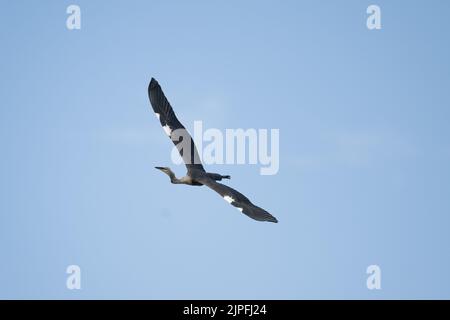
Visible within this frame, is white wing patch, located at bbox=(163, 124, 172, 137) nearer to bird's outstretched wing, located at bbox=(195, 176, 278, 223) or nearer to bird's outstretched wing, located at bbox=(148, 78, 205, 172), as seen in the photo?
bird's outstretched wing, located at bbox=(148, 78, 205, 172)

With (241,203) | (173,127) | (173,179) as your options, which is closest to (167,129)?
(173,127)

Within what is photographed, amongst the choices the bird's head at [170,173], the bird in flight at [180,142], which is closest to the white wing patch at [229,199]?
the bird in flight at [180,142]

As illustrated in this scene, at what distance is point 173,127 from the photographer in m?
35.3

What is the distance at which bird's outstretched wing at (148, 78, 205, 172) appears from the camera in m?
34.8

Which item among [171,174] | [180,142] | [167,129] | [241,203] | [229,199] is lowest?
[241,203]

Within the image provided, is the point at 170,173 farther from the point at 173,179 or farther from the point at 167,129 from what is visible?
the point at 167,129

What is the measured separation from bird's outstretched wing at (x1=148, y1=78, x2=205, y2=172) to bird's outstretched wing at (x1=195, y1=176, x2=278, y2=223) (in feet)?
10.0

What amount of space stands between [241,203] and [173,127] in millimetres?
7039
